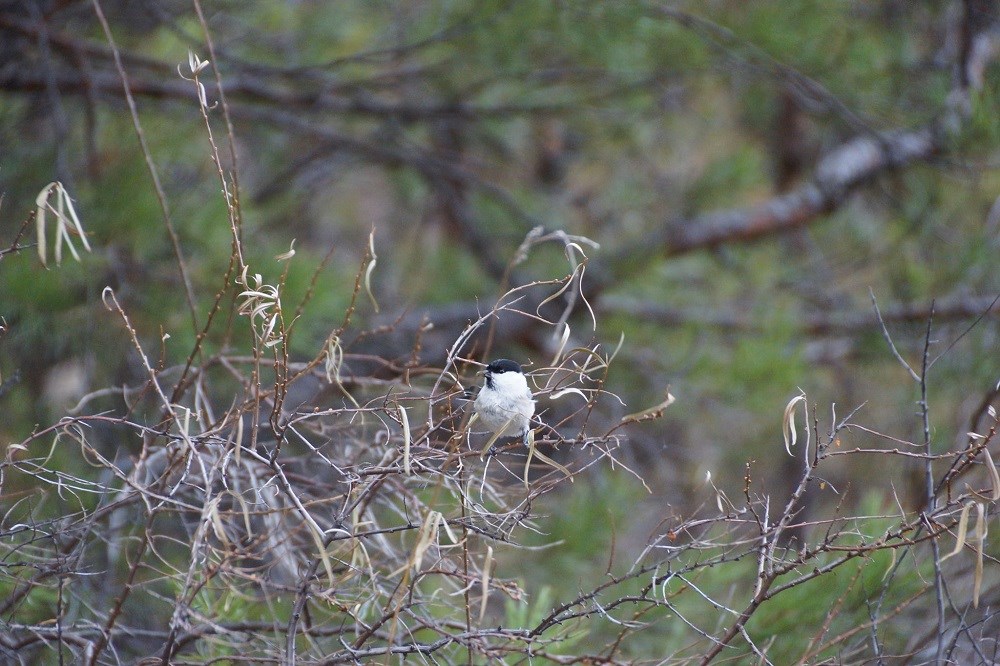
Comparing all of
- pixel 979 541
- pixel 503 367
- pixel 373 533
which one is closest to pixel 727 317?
pixel 503 367

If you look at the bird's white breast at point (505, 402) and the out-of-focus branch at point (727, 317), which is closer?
the bird's white breast at point (505, 402)

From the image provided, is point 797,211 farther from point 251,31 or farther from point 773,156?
point 251,31

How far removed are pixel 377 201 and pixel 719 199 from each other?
2.41m

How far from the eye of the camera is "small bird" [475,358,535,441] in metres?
1.78

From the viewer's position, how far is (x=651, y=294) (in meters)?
3.76

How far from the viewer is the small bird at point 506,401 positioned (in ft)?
5.84

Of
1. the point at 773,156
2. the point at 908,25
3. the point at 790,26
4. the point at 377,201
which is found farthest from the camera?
the point at 377,201

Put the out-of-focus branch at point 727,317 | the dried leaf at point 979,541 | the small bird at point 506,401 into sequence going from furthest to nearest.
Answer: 1. the out-of-focus branch at point 727,317
2. the small bird at point 506,401
3. the dried leaf at point 979,541

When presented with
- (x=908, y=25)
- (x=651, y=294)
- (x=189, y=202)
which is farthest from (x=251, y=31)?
(x=908, y=25)

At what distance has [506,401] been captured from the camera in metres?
1.80

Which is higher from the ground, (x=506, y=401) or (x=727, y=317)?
(x=506, y=401)

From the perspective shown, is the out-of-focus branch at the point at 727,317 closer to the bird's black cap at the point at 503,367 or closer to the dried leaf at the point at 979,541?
the bird's black cap at the point at 503,367

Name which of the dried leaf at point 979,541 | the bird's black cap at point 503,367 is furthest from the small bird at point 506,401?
the dried leaf at point 979,541

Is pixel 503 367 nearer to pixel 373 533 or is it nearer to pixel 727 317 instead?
pixel 373 533
